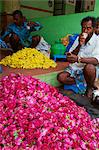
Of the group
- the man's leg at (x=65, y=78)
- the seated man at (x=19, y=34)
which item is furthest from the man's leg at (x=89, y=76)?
the seated man at (x=19, y=34)

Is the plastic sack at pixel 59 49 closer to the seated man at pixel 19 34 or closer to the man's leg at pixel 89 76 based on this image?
the seated man at pixel 19 34

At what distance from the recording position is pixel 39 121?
1.97m

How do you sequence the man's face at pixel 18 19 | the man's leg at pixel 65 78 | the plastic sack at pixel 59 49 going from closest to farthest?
the man's leg at pixel 65 78 → the plastic sack at pixel 59 49 → the man's face at pixel 18 19

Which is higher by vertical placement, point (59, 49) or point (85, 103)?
point (59, 49)

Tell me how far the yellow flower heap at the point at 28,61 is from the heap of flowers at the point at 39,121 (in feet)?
7.57

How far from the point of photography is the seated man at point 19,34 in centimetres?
562

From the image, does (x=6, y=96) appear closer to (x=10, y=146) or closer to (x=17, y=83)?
(x=17, y=83)

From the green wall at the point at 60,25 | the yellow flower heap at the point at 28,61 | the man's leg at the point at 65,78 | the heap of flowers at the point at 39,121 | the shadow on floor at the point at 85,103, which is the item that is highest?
the green wall at the point at 60,25

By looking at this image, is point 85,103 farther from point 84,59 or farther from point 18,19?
point 18,19

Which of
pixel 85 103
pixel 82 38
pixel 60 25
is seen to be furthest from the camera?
pixel 60 25

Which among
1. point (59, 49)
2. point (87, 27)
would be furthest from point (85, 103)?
point (59, 49)

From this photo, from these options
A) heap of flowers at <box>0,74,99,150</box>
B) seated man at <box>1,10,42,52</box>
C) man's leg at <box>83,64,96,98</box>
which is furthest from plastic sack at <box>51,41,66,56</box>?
heap of flowers at <box>0,74,99,150</box>

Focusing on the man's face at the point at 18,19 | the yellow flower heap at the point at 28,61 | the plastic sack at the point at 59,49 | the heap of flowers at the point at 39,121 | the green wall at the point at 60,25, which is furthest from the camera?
the green wall at the point at 60,25

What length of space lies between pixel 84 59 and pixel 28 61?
3.55 ft
